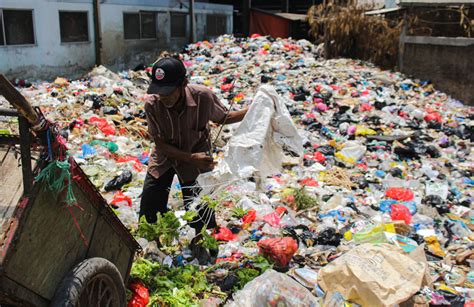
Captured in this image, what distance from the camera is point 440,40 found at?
36.9ft

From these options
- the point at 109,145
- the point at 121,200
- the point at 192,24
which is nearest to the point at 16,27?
the point at 109,145

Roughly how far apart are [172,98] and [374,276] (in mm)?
1672

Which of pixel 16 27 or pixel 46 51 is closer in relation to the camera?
pixel 16 27

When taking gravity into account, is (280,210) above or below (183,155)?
below

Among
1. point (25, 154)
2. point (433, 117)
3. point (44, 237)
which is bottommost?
point (433, 117)

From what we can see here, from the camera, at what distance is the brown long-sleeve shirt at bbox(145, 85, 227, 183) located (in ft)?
10.4

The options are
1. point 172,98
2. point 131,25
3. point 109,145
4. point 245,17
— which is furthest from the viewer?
point 245,17

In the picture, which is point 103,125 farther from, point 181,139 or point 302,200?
point 181,139

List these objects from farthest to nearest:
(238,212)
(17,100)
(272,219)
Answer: (272,219) → (238,212) → (17,100)

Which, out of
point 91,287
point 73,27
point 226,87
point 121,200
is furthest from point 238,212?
point 73,27

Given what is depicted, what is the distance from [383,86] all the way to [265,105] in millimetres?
8367

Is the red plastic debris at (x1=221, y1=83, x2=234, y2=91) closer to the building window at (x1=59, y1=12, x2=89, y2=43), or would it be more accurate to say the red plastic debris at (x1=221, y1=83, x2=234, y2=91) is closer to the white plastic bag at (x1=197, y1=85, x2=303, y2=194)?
the building window at (x1=59, y1=12, x2=89, y2=43)

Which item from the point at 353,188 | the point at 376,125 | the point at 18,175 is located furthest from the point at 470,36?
the point at 18,175

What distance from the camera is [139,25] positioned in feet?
45.9
